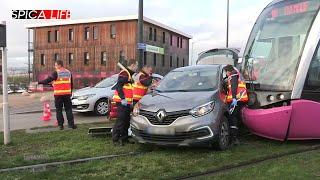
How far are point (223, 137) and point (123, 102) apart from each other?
7.06 ft

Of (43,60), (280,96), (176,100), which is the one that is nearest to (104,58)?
(43,60)

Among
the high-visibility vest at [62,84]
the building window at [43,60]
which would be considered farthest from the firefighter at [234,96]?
the building window at [43,60]

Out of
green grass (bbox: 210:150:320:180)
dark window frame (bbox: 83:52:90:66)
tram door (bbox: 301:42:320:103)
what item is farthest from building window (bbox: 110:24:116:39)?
green grass (bbox: 210:150:320:180)

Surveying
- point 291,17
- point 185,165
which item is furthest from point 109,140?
point 291,17

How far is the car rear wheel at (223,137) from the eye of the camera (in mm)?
9289

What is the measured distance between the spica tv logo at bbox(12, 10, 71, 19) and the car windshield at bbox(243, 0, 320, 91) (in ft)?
36.9

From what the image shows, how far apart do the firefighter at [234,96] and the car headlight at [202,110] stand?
0.91 m

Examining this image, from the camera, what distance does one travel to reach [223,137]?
951 centimetres

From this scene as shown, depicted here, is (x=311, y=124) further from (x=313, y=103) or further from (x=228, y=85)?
(x=228, y=85)

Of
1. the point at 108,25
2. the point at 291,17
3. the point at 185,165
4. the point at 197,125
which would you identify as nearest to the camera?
the point at 185,165

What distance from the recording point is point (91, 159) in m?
8.64

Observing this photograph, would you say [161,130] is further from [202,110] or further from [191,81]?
[191,81]

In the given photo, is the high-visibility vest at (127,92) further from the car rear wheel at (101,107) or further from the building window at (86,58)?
the building window at (86,58)

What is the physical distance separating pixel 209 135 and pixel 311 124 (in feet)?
8.32
